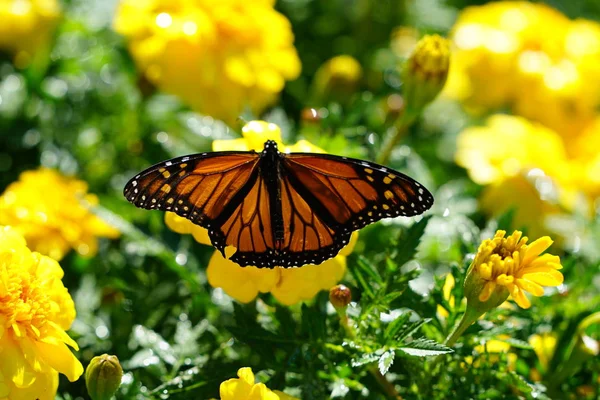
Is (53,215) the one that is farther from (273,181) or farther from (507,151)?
(507,151)

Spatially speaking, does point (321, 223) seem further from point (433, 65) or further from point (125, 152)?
point (125, 152)

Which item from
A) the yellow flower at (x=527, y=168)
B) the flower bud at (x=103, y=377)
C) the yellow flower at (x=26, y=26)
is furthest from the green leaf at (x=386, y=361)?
the yellow flower at (x=26, y=26)

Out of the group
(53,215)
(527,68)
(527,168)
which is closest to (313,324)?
(53,215)

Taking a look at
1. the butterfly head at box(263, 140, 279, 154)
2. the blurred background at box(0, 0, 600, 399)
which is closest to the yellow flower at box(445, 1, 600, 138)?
the blurred background at box(0, 0, 600, 399)

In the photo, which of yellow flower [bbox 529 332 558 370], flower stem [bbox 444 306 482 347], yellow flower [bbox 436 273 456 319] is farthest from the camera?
yellow flower [bbox 529 332 558 370]

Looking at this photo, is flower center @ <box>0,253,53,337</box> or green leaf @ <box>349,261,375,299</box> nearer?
flower center @ <box>0,253,53,337</box>

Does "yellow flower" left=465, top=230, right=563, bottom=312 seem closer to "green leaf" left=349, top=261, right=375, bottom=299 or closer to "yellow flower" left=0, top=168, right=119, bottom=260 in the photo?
"green leaf" left=349, top=261, right=375, bottom=299

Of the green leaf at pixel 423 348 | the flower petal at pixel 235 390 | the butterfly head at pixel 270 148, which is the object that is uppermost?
the butterfly head at pixel 270 148

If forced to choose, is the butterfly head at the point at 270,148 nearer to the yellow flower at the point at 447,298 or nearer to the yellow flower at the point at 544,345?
the yellow flower at the point at 447,298
